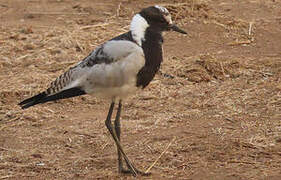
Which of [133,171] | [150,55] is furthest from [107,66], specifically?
[133,171]

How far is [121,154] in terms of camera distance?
5328 mm

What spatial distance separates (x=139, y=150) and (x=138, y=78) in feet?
3.16

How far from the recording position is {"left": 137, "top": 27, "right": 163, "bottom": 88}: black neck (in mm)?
4910

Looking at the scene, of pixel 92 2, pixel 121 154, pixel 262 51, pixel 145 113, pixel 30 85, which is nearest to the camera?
pixel 121 154

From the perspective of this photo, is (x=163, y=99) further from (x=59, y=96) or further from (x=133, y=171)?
(x=59, y=96)

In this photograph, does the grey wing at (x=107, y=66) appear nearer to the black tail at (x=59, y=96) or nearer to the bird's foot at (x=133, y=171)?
the black tail at (x=59, y=96)

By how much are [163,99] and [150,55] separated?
1965mm

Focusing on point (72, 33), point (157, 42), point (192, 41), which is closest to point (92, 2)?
point (72, 33)

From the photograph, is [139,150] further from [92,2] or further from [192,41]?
[92,2]

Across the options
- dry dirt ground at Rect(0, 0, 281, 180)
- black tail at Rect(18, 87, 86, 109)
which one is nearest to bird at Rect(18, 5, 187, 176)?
black tail at Rect(18, 87, 86, 109)

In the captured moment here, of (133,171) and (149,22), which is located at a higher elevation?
(149,22)

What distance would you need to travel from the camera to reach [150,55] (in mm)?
4926

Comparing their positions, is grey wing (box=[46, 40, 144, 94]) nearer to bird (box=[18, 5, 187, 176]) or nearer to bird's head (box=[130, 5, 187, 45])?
bird (box=[18, 5, 187, 176])

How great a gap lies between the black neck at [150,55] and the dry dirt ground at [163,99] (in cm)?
80
